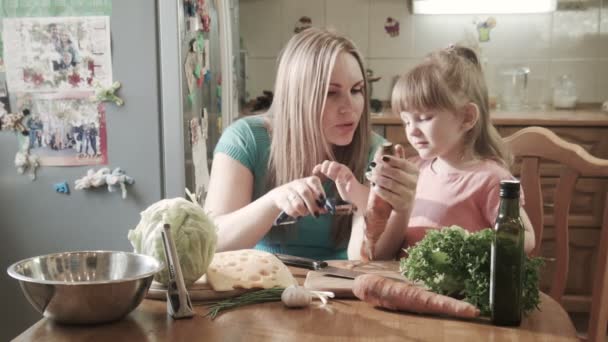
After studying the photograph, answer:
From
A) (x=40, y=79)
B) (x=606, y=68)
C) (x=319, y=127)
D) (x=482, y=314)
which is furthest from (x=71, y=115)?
(x=606, y=68)

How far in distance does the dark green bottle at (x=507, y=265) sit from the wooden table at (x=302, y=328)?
0.02m

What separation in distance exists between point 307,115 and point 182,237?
53cm

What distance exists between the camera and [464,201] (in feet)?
5.25

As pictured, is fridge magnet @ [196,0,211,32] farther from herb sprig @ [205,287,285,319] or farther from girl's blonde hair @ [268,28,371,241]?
herb sprig @ [205,287,285,319]

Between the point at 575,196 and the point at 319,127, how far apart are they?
6.26 feet

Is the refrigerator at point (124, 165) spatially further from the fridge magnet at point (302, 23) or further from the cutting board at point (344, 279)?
the fridge magnet at point (302, 23)

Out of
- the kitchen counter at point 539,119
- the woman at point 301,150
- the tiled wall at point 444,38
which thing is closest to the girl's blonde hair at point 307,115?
the woman at point 301,150

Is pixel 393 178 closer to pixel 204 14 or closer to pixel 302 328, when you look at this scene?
pixel 302 328

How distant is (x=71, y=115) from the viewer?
2148 millimetres

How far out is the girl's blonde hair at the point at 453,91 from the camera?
1.59 meters

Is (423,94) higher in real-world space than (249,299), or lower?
higher

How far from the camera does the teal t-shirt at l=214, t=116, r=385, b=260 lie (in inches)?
66.1

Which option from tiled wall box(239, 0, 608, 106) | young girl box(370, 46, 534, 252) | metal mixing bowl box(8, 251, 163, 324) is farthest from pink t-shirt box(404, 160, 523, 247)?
tiled wall box(239, 0, 608, 106)

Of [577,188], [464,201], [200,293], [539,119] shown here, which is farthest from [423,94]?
[577,188]
